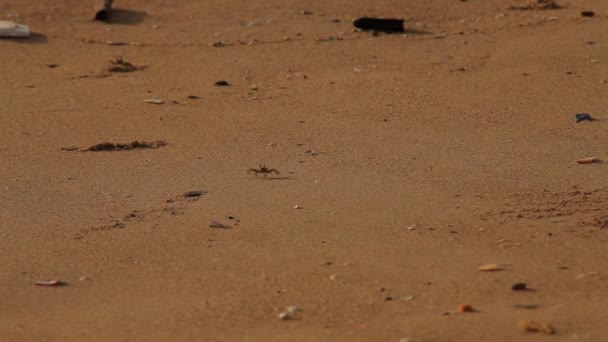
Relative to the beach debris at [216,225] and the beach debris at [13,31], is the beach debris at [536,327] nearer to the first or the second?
the beach debris at [216,225]

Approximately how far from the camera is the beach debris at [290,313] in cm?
404

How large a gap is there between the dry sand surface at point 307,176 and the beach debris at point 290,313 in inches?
1.0

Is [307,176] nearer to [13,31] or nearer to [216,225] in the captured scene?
[216,225]

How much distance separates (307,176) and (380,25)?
12.4 ft

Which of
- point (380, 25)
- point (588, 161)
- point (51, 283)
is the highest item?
point (380, 25)

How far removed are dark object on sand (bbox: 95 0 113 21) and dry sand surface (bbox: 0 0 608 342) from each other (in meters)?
0.17

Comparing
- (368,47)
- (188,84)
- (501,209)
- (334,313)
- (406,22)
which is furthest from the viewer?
(406,22)

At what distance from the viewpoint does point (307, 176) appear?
580 cm

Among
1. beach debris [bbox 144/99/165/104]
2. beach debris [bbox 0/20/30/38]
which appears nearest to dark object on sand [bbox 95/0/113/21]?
beach debris [bbox 0/20/30/38]

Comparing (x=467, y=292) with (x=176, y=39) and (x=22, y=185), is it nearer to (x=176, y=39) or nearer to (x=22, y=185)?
(x=22, y=185)

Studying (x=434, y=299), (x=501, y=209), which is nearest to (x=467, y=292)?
(x=434, y=299)

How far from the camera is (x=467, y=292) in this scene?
4160 mm

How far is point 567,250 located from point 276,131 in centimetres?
254

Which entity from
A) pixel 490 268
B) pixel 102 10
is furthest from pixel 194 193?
pixel 102 10
